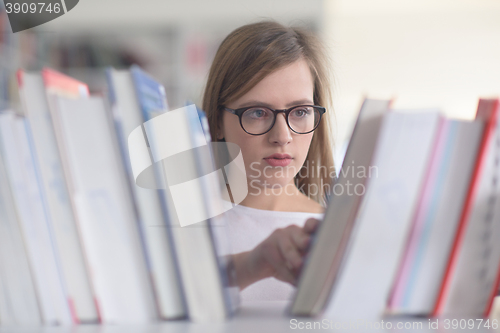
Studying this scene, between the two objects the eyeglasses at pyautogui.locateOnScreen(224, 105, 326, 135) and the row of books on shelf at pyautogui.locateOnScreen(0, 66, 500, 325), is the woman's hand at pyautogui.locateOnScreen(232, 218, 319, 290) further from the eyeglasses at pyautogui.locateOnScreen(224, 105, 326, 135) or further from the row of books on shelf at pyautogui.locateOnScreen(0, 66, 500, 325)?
the eyeglasses at pyautogui.locateOnScreen(224, 105, 326, 135)

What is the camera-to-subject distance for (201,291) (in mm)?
381

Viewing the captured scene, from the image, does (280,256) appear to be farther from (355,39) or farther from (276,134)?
(355,39)

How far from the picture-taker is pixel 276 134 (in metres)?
0.86

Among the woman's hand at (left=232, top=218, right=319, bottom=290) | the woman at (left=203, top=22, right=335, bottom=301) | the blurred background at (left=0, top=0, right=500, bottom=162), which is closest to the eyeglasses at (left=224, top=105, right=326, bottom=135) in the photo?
the woman at (left=203, top=22, right=335, bottom=301)

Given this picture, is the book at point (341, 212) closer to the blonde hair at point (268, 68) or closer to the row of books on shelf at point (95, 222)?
the row of books on shelf at point (95, 222)

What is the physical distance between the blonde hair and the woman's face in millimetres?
22

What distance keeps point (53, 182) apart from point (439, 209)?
0.37m

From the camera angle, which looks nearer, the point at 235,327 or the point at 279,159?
the point at 235,327

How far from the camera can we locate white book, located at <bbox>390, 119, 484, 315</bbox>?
367mm

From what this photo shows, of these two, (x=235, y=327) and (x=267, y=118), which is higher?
(x=267, y=118)

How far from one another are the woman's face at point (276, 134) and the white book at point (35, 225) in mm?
536

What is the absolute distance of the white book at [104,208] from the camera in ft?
1.24

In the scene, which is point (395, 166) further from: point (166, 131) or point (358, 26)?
point (358, 26)

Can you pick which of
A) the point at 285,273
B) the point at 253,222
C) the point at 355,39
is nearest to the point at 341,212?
the point at 285,273
